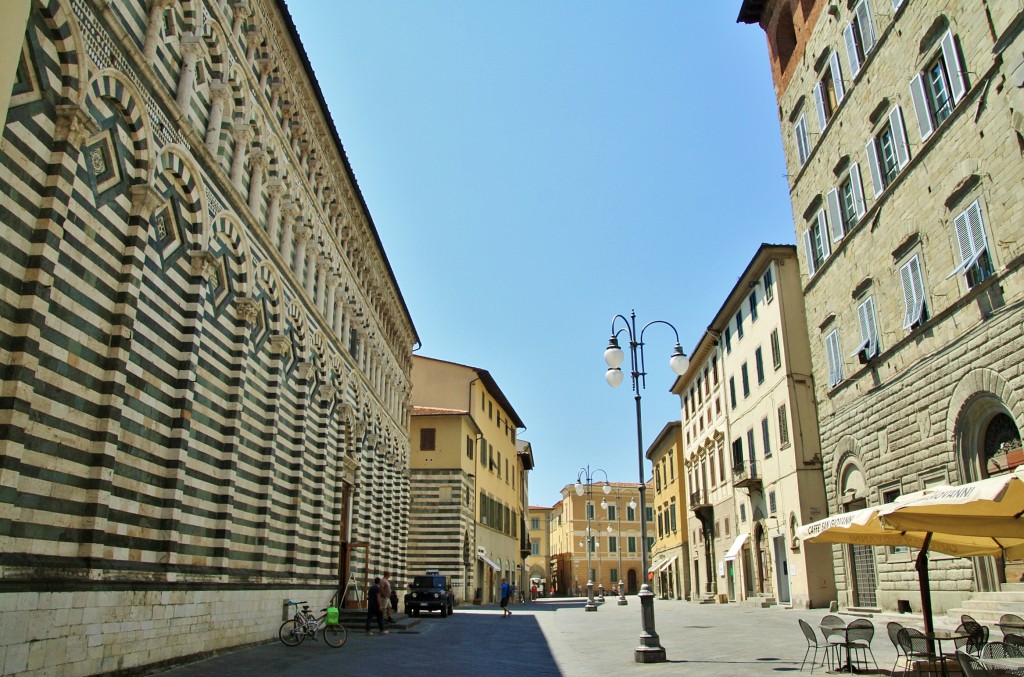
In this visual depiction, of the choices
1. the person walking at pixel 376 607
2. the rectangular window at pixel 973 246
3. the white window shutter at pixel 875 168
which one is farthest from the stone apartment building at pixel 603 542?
the rectangular window at pixel 973 246

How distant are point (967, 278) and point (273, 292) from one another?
1312cm

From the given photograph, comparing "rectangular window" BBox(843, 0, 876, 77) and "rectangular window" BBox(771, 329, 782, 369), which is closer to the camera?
"rectangular window" BBox(843, 0, 876, 77)

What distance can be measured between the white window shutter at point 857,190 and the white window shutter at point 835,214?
2.69 feet

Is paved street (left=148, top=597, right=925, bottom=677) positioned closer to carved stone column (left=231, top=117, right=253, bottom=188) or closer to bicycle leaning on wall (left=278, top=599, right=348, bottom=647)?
bicycle leaning on wall (left=278, top=599, right=348, bottom=647)

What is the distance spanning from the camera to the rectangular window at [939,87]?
45.0 feet

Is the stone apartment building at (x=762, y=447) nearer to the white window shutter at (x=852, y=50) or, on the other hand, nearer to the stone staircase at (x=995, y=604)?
the white window shutter at (x=852, y=50)

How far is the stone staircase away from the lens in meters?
12.4

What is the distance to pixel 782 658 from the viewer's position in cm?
1148

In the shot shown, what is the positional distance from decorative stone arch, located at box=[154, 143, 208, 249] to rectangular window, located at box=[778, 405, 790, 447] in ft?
66.3

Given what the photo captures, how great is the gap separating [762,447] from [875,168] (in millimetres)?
14118

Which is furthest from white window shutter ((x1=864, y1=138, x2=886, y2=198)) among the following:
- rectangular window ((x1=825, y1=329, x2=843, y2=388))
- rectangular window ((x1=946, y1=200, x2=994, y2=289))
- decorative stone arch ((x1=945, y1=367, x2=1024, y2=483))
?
decorative stone arch ((x1=945, y1=367, x2=1024, y2=483))

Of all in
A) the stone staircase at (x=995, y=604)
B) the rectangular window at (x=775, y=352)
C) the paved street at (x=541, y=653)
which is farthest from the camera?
the rectangular window at (x=775, y=352)

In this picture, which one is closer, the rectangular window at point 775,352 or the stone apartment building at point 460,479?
the rectangular window at point 775,352

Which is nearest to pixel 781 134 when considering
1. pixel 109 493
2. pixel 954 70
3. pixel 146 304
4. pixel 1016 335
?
pixel 954 70
